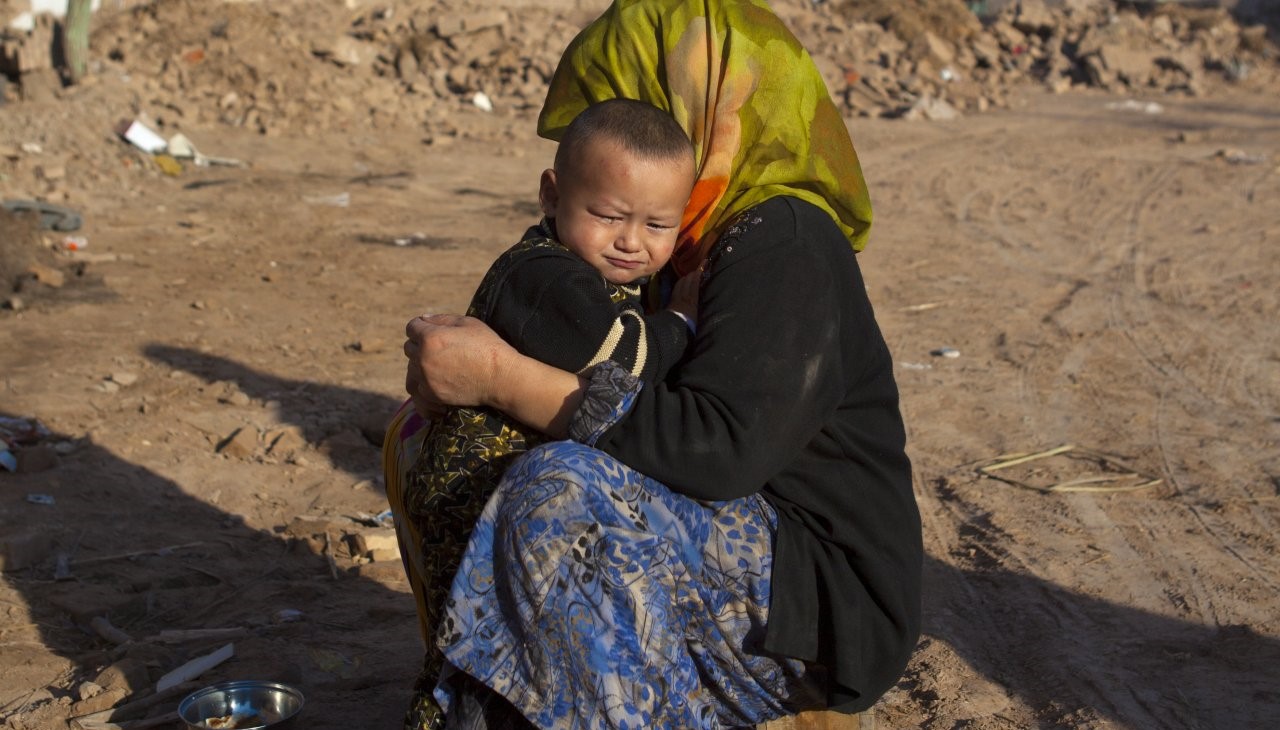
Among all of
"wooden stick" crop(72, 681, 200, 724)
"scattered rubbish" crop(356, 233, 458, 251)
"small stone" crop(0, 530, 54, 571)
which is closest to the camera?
"wooden stick" crop(72, 681, 200, 724)

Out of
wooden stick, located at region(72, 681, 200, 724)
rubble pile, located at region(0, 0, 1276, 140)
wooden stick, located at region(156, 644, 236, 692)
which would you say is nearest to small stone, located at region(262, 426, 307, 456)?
wooden stick, located at region(156, 644, 236, 692)

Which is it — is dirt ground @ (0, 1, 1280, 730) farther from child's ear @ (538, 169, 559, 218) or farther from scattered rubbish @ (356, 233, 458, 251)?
child's ear @ (538, 169, 559, 218)

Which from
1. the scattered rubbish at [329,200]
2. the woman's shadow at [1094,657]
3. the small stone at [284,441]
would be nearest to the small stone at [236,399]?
the small stone at [284,441]

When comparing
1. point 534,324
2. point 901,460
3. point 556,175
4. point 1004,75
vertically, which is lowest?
point 1004,75

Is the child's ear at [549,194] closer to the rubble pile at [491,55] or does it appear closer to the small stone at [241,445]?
the small stone at [241,445]

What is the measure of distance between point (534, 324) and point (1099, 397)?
4.31 m

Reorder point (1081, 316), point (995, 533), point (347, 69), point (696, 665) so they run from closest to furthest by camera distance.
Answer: point (696, 665) → point (995, 533) → point (1081, 316) → point (347, 69)

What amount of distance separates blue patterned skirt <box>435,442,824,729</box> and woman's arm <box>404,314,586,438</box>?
12 centimetres

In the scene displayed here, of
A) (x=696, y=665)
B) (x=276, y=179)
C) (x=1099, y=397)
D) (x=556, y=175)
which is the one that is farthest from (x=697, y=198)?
(x=276, y=179)

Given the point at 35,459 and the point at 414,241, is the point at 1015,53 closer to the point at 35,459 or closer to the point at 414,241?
the point at 414,241

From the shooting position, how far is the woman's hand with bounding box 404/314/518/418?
237cm

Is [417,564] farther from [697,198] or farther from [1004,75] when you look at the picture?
[1004,75]

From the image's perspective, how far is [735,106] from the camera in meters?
2.54

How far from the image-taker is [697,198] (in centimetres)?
258
